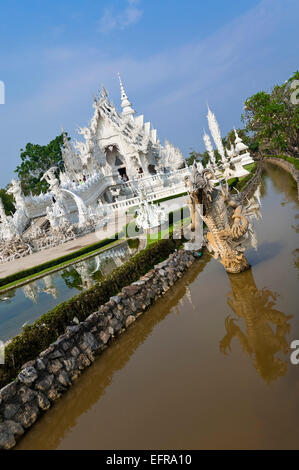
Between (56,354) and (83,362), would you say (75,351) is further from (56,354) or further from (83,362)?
(56,354)

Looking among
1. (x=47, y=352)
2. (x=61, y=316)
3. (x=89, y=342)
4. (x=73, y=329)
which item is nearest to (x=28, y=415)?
(x=47, y=352)

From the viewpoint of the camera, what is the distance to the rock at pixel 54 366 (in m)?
6.31

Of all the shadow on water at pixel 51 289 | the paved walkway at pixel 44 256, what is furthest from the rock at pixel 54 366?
the paved walkway at pixel 44 256

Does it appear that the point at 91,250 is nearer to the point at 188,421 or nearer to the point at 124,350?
the point at 124,350

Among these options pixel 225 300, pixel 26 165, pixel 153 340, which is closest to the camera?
pixel 153 340

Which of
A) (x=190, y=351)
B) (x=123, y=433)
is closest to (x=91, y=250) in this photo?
(x=190, y=351)

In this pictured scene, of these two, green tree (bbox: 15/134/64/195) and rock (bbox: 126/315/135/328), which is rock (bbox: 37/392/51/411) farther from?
→ green tree (bbox: 15/134/64/195)

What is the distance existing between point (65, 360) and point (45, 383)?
24.7 inches

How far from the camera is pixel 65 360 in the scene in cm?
664

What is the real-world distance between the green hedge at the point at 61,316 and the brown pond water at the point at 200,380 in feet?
3.50

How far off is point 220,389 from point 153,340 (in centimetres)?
255

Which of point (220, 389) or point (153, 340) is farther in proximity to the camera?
point (153, 340)

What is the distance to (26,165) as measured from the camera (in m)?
56.2

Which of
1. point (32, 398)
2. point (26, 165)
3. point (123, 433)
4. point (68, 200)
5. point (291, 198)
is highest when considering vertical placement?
point (26, 165)
